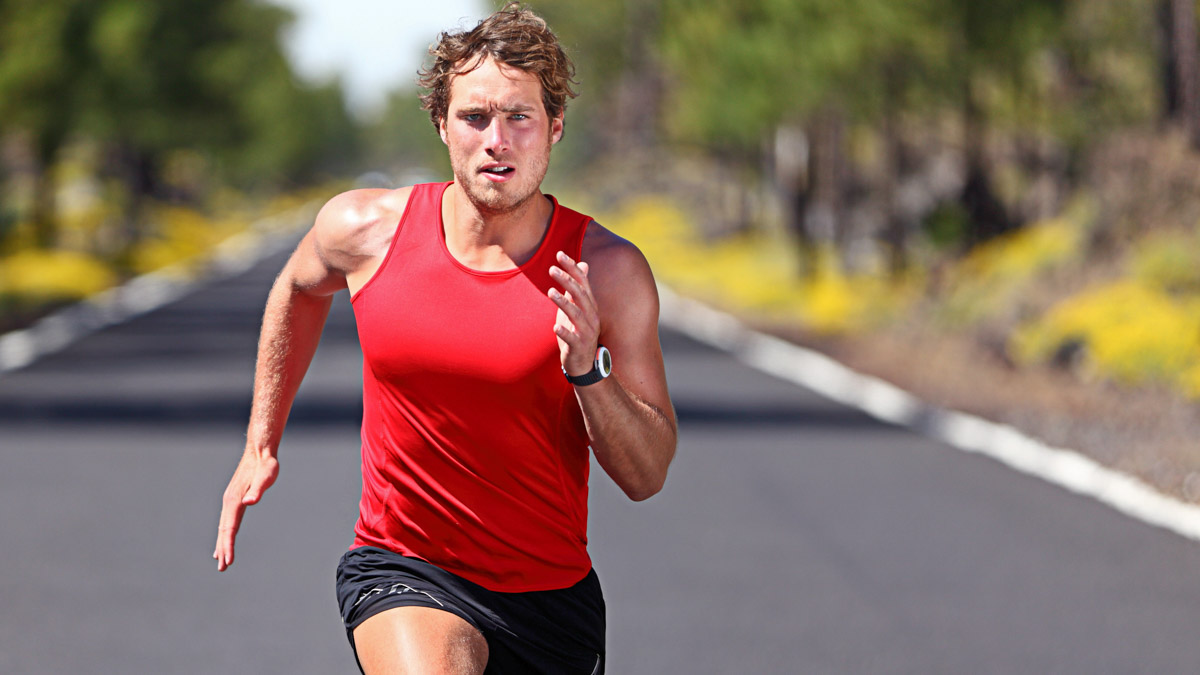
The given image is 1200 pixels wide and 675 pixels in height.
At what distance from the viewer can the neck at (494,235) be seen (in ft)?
12.7

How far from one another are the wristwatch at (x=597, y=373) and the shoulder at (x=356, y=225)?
590 millimetres

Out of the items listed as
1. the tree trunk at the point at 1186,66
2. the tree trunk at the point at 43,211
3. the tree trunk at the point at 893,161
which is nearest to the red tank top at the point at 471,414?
the tree trunk at the point at 1186,66

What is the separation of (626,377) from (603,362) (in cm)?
23

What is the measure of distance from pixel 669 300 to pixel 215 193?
263 ft

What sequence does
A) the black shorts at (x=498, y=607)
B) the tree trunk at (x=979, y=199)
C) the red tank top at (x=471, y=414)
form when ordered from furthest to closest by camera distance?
the tree trunk at (x=979, y=199) → the black shorts at (x=498, y=607) → the red tank top at (x=471, y=414)

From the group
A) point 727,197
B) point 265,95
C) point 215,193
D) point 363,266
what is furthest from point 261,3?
point 363,266

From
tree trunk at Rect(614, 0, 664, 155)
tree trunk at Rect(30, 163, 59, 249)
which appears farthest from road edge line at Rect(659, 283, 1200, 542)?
tree trunk at Rect(614, 0, 664, 155)

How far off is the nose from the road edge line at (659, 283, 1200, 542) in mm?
8288

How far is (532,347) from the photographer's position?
3.78 m

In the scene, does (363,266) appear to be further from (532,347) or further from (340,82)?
(340,82)

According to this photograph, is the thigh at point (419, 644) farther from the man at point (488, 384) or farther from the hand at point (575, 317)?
the hand at point (575, 317)

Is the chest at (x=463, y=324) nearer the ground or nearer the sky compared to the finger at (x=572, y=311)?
nearer the ground

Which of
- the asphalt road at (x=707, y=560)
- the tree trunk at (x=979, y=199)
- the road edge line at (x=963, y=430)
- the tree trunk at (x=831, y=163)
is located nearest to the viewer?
the asphalt road at (x=707, y=560)

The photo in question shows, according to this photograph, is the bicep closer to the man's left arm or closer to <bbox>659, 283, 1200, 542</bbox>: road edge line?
the man's left arm
